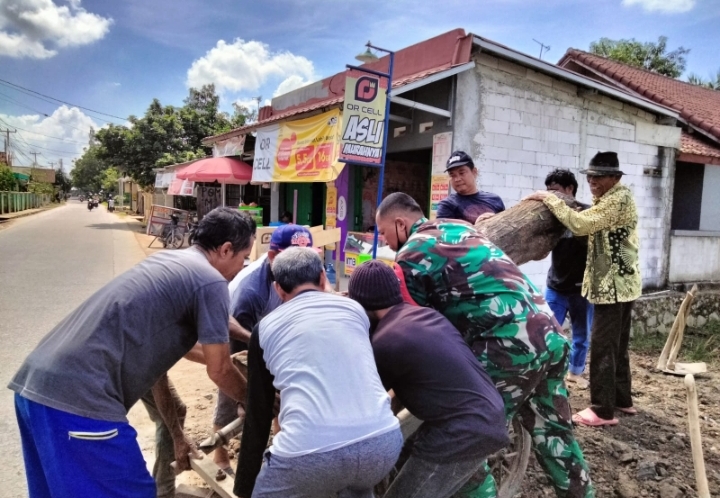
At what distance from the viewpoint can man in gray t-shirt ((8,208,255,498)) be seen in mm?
1704

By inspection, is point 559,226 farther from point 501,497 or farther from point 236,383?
point 236,383

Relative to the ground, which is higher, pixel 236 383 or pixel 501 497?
pixel 236 383

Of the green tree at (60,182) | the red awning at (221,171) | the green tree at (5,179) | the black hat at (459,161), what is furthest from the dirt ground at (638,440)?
the green tree at (60,182)

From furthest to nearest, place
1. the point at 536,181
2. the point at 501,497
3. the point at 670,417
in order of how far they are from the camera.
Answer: the point at 536,181, the point at 670,417, the point at 501,497

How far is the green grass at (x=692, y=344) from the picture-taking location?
20.6ft

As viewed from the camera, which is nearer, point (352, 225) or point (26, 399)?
point (26, 399)

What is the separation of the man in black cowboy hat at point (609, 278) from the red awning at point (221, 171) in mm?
7649

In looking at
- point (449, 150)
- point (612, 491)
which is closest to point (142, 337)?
point (612, 491)

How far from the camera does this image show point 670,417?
4090mm

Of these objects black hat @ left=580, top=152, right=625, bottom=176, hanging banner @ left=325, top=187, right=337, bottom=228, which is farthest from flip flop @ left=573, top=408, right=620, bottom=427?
hanging banner @ left=325, top=187, right=337, bottom=228

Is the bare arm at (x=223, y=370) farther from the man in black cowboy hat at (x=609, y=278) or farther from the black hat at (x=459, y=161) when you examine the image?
the man in black cowboy hat at (x=609, y=278)

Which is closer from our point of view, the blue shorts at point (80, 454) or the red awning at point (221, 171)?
the blue shorts at point (80, 454)

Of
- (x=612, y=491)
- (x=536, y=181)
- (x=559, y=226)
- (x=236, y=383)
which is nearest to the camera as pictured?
(x=236, y=383)

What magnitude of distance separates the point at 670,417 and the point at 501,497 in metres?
2.47
